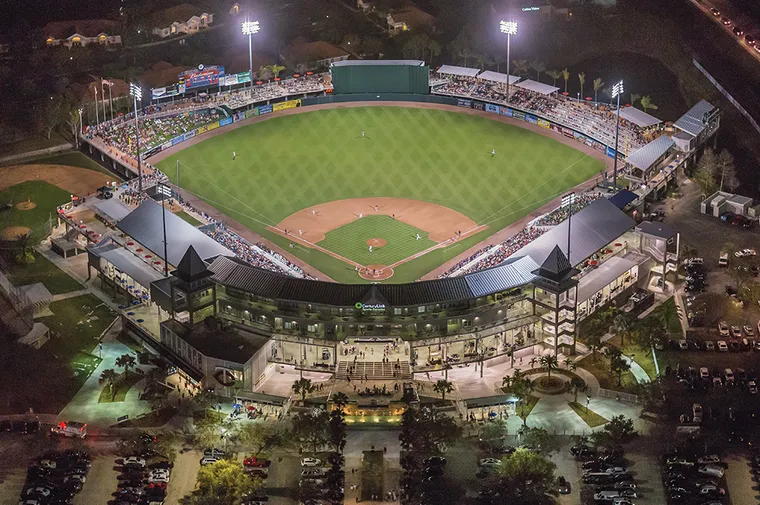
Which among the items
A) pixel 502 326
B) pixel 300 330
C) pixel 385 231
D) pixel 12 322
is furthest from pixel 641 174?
pixel 12 322

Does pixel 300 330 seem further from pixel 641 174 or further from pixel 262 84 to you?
pixel 262 84

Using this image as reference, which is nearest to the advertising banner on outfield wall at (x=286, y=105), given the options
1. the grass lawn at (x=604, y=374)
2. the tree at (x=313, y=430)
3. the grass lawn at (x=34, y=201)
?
the grass lawn at (x=34, y=201)

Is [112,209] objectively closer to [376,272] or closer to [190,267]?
[190,267]

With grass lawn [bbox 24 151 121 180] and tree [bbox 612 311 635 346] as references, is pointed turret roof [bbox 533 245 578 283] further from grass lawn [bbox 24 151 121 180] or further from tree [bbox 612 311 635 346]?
grass lawn [bbox 24 151 121 180]

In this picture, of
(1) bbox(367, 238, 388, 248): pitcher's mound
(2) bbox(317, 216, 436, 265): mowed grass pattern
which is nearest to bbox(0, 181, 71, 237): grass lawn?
(2) bbox(317, 216, 436, 265): mowed grass pattern

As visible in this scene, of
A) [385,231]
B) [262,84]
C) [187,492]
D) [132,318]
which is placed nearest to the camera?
[187,492]

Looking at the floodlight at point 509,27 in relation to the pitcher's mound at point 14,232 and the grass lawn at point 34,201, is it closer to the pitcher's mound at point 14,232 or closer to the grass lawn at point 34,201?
the grass lawn at point 34,201
